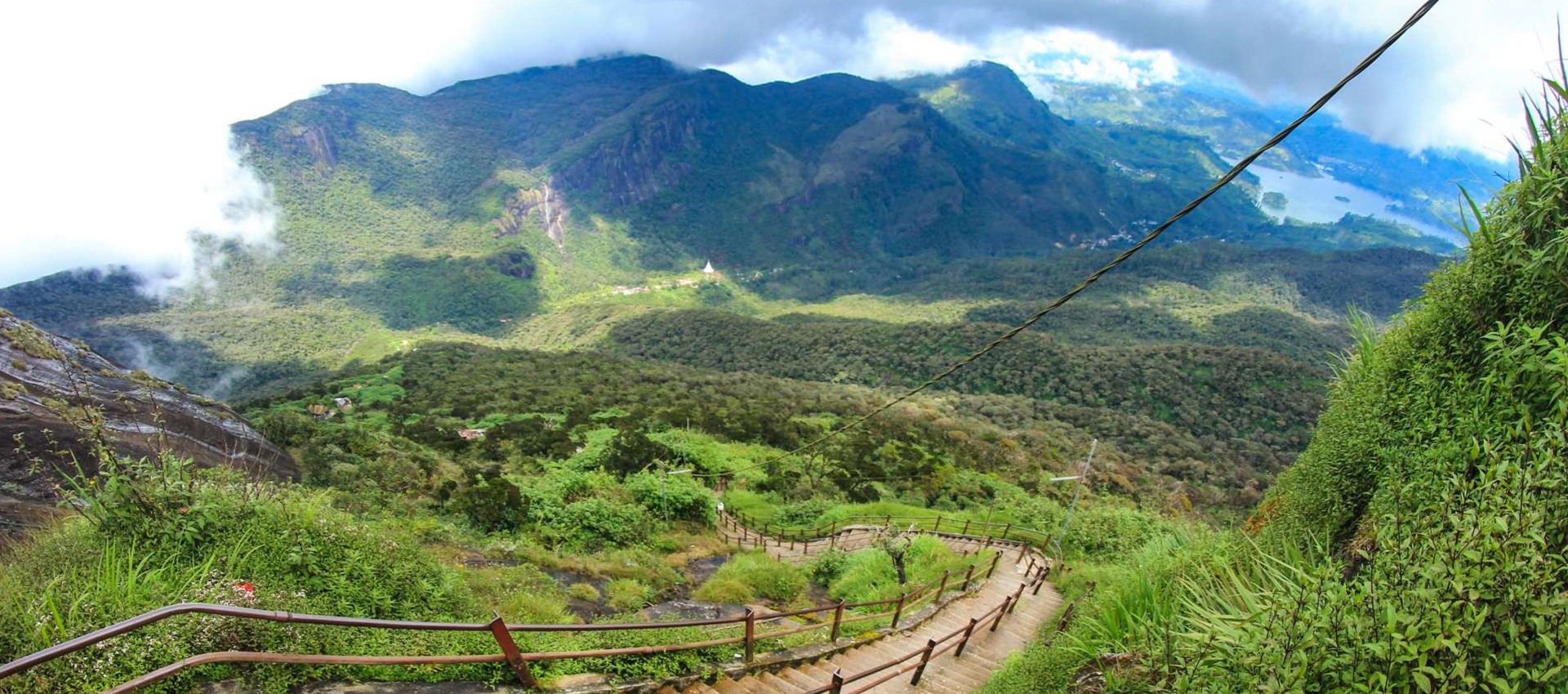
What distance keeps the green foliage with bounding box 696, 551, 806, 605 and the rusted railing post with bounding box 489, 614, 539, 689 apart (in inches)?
302

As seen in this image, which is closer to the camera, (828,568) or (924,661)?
(924,661)

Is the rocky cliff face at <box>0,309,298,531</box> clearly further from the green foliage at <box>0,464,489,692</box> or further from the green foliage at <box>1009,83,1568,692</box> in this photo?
the green foliage at <box>1009,83,1568,692</box>

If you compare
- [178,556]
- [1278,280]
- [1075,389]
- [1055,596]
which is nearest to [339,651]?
[178,556]

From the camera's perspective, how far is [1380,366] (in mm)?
4934

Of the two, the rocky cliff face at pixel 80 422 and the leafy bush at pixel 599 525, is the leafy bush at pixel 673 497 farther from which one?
the rocky cliff face at pixel 80 422

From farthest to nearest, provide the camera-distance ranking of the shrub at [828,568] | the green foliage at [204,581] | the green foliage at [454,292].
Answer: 1. the green foliage at [454,292]
2. the shrub at [828,568]
3. the green foliage at [204,581]

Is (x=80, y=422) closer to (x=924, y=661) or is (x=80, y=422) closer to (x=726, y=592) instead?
(x=924, y=661)

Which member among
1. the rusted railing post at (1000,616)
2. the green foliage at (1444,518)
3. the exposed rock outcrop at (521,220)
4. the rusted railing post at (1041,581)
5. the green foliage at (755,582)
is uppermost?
the exposed rock outcrop at (521,220)

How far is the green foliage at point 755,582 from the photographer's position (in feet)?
39.1

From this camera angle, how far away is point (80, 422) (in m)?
5.04

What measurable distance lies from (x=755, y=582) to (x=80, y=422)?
33.8ft

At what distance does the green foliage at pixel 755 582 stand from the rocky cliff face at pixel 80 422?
7.89m

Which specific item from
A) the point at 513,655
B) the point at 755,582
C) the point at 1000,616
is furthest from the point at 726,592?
the point at 513,655

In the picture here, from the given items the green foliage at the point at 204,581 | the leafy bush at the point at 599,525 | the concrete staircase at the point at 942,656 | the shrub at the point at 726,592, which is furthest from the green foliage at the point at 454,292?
the green foliage at the point at 204,581
